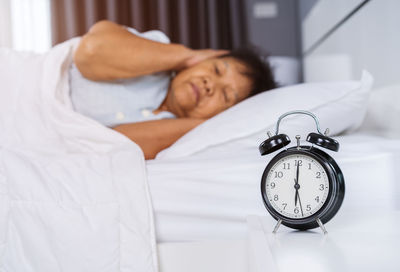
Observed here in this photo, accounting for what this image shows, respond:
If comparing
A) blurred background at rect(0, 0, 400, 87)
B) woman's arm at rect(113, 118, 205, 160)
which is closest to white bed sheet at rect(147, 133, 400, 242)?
woman's arm at rect(113, 118, 205, 160)

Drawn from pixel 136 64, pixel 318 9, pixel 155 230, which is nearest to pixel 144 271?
pixel 155 230

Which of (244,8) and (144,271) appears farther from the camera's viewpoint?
(244,8)

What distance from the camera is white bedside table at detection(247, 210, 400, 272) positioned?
53 centimetres

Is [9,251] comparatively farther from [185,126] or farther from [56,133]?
[185,126]

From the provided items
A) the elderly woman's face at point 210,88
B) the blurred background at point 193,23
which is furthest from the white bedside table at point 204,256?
the blurred background at point 193,23

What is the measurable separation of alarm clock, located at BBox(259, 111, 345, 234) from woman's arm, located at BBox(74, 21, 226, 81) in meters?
0.89

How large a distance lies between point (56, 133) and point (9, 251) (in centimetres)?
45

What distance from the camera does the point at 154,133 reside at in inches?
50.4

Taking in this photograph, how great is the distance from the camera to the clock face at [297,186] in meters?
0.67

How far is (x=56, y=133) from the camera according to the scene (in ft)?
3.89

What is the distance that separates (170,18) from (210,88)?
1.45 m

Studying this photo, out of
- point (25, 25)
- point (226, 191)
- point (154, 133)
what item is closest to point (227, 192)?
point (226, 191)

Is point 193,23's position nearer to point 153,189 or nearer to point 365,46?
point 365,46

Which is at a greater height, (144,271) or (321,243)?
(321,243)
